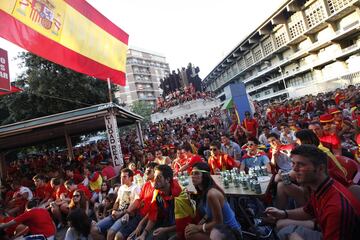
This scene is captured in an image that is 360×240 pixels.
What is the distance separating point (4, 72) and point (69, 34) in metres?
1.96

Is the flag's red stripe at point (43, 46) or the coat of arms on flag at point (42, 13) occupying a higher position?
the coat of arms on flag at point (42, 13)

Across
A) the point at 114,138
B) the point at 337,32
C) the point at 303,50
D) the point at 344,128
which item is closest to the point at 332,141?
the point at 344,128

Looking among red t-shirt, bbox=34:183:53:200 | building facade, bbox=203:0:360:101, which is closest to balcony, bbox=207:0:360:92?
building facade, bbox=203:0:360:101

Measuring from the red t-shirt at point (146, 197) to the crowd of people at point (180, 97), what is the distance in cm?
2782

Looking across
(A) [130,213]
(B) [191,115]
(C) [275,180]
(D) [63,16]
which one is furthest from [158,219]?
(B) [191,115]

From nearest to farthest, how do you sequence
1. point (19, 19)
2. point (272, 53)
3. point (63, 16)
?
point (19, 19)
point (63, 16)
point (272, 53)

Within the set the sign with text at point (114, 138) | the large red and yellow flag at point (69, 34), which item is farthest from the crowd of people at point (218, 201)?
the large red and yellow flag at point (69, 34)

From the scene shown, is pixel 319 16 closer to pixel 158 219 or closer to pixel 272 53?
pixel 272 53

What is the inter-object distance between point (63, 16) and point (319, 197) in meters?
6.93

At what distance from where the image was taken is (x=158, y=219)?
4.12 m

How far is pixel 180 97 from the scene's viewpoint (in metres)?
33.8

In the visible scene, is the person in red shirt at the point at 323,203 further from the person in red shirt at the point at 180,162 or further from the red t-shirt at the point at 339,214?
the person in red shirt at the point at 180,162

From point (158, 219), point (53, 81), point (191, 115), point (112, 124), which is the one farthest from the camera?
point (191, 115)

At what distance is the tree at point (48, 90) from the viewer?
18.2 metres
